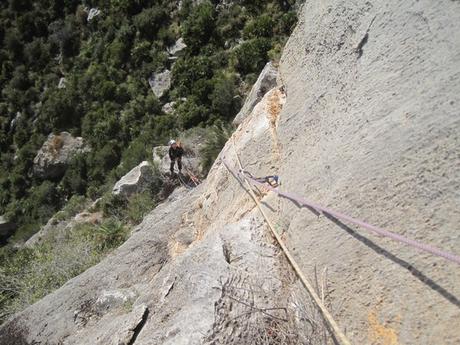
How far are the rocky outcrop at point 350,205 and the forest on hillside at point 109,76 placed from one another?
1441 cm

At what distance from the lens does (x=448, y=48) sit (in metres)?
2.95

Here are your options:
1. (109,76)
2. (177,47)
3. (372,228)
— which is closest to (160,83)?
(177,47)

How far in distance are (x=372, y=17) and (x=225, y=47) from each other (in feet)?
64.7

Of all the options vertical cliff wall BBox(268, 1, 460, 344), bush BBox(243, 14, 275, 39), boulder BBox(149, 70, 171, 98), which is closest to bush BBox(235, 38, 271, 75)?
bush BBox(243, 14, 275, 39)

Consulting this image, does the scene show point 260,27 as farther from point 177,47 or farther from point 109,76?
point 109,76

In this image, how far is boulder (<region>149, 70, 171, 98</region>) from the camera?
24.4 meters

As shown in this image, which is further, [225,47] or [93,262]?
[225,47]

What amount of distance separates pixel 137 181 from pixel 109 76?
1364 cm

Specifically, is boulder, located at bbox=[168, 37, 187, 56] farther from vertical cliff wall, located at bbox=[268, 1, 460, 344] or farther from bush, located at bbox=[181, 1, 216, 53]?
vertical cliff wall, located at bbox=[268, 1, 460, 344]

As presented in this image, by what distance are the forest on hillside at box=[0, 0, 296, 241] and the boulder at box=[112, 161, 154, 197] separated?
13.8 feet

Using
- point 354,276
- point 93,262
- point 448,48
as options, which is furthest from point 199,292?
point 93,262

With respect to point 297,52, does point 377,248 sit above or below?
below

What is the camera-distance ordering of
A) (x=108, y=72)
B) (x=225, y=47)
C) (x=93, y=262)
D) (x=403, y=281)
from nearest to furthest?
(x=403, y=281) → (x=93, y=262) → (x=225, y=47) → (x=108, y=72)

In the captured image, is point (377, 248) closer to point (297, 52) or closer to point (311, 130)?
point (311, 130)
